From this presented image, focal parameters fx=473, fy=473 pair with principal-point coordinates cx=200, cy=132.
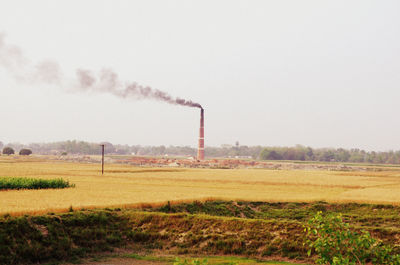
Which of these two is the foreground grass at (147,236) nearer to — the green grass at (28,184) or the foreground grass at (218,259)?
the foreground grass at (218,259)

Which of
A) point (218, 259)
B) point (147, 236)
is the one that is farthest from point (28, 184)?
point (218, 259)

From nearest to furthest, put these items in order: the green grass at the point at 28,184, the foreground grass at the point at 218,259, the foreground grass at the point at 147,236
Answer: the foreground grass at the point at 218,259 → the foreground grass at the point at 147,236 → the green grass at the point at 28,184

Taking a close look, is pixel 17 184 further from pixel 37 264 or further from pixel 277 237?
pixel 277 237

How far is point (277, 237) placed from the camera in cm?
2675

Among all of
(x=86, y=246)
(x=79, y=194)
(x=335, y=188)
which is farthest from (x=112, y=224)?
(x=335, y=188)

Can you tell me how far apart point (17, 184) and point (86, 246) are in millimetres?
23427

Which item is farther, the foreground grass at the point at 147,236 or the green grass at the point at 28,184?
the green grass at the point at 28,184

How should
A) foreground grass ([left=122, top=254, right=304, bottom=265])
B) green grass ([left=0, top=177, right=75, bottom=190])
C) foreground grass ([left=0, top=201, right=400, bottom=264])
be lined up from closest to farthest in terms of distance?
foreground grass ([left=122, top=254, right=304, bottom=265]) → foreground grass ([left=0, top=201, right=400, bottom=264]) → green grass ([left=0, top=177, right=75, bottom=190])

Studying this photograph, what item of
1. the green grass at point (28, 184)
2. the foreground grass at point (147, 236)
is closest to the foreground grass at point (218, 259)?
the foreground grass at point (147, 236)

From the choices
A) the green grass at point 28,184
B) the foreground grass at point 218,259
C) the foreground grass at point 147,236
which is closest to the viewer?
the foreground grass at point 218,259

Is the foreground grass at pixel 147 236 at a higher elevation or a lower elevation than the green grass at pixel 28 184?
lower

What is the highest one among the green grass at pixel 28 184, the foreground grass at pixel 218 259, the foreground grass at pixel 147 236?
the green grass at pixel 28 184

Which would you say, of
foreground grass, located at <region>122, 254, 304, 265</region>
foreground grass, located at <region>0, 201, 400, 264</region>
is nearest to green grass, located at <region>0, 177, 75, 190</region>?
foreground grass, located at <region>0, 201, 400, 264</region>

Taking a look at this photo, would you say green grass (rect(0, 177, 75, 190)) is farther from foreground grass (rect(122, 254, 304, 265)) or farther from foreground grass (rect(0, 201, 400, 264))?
foreground grass (rect(122, 254, 304, 265))
